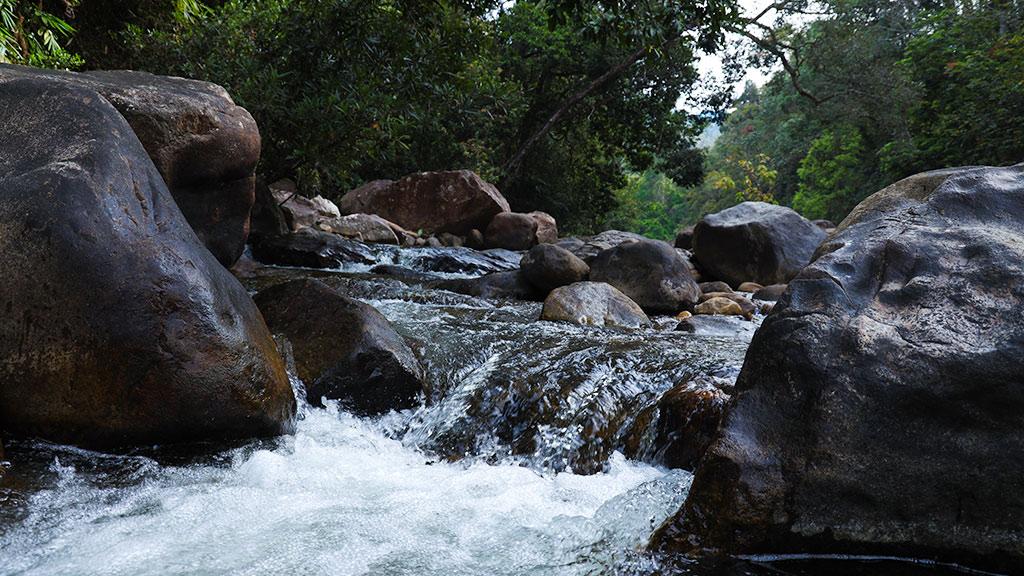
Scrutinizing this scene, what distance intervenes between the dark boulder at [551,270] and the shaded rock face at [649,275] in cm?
24

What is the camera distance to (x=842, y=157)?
29.1 m

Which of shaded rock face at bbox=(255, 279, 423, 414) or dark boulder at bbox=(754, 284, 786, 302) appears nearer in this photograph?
shaded rock face at bbox=(255, 279, 423, 414)

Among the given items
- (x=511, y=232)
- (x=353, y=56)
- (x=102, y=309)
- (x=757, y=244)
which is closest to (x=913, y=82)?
(x=757, y=244)

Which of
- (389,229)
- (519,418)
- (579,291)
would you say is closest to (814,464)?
(519,418)

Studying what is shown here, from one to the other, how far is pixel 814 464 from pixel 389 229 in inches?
475

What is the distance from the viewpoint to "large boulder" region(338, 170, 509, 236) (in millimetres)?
15312

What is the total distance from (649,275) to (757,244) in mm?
3187

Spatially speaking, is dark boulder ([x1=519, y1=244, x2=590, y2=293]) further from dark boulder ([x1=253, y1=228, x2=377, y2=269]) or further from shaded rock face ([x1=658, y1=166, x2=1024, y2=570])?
shaded rock face ([x1=658, y1=166, x2=1024, y2=570])

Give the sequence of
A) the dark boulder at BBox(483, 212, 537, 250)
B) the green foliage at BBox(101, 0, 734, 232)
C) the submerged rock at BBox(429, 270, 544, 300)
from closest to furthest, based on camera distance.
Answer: the green foliage at BBox(101, 0, 734, 232) → the submerged rock at BBox(429, 270, 544, 300) → the dark boulder at BBox(483, 212, 537, 250)

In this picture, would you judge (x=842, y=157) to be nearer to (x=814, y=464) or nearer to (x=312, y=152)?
(x=312, y=152)

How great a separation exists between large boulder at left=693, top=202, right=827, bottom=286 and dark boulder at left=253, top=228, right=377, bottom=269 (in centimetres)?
574

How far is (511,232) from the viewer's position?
1511 cm

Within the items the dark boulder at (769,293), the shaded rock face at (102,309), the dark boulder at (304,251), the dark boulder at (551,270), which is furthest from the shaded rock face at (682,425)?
the dark boulder at (304,251)

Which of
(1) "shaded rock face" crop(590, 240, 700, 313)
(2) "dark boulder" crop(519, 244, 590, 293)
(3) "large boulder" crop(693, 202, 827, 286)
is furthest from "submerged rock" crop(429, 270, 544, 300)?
(3) "large boulder" crop(693, 202, 827, 286)
